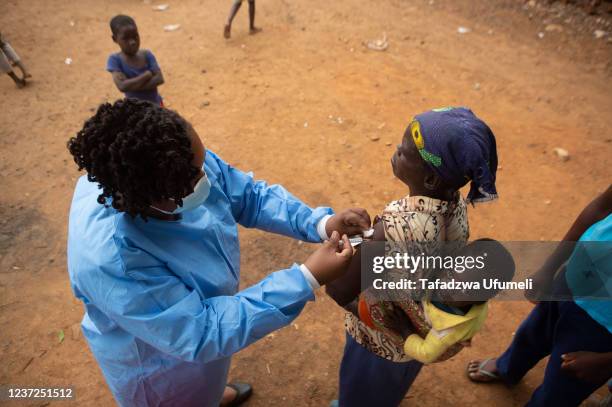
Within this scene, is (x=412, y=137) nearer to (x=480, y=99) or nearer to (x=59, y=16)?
(x=480, y=99)

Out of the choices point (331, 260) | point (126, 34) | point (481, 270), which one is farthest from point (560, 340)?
point (126, 34)

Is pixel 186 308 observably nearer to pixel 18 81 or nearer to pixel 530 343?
pixel 530 343

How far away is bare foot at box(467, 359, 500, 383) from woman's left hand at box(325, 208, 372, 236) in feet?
5.01

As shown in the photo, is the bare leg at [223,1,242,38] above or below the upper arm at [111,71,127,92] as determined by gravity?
below

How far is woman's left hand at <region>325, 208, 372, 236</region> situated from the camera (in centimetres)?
182

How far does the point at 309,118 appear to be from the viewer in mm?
5035

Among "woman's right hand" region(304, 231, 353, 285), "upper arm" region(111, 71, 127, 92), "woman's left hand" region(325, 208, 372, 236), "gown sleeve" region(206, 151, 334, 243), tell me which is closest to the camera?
"woman's right hand" region(304, 231, 353, 285)

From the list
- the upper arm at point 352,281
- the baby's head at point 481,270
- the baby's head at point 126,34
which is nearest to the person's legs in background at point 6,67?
the baby's head at point 126,34

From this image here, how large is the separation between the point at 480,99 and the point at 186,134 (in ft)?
15.4

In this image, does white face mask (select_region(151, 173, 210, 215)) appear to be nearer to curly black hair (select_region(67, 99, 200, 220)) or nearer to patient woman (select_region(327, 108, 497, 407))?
curly black hair (select_region(67, 99, 200, 220))

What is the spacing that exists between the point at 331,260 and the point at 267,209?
606 mm

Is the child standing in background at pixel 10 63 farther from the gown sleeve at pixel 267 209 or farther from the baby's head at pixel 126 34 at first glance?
the gown sleeve at pixel 267 209

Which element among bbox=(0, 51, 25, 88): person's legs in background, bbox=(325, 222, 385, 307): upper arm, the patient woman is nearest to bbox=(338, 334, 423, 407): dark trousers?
the patient woman

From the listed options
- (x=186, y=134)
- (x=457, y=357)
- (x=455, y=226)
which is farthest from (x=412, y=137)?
(x=457, y=357)
